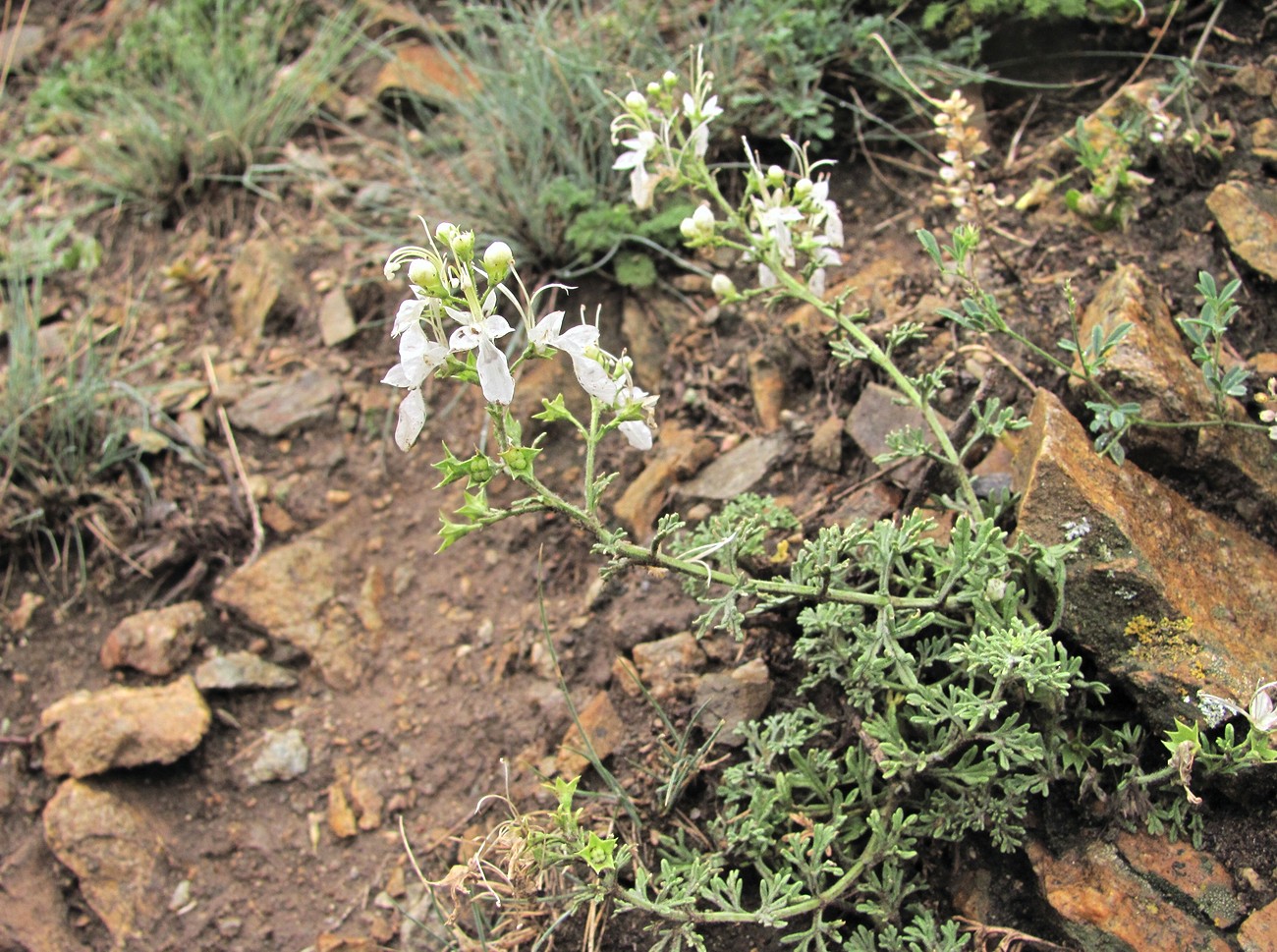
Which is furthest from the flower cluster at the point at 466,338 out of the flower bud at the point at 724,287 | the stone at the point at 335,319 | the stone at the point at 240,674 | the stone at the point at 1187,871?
the stone at the point at 335,319

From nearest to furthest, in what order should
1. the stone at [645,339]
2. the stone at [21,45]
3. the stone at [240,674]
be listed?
the stone at [240,674] < the stone at [645,339] < the stone at [21,45]

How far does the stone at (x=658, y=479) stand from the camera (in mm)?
2721

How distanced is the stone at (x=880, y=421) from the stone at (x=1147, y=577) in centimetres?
32

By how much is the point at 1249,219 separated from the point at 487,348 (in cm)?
205

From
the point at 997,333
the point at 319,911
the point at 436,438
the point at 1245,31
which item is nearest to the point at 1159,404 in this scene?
the point at 997,333

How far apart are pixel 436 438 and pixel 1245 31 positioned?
276 cm

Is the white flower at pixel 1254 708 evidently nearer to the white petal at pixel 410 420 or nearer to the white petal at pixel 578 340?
the white petal at pixel 578 340

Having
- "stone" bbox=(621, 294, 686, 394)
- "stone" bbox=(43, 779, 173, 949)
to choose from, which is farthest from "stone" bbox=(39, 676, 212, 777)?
"stone" bbox=(621, 294, 686, 394)

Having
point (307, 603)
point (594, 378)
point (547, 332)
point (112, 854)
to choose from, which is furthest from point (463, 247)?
point (112, 854)

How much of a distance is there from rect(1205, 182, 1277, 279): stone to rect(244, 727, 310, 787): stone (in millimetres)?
2759

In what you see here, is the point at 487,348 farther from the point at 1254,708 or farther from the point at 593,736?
the point at 1254,708

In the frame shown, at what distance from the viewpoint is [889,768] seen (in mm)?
1853

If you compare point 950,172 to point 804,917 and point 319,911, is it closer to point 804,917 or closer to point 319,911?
point 804,917

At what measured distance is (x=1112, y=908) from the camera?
1804 mm
